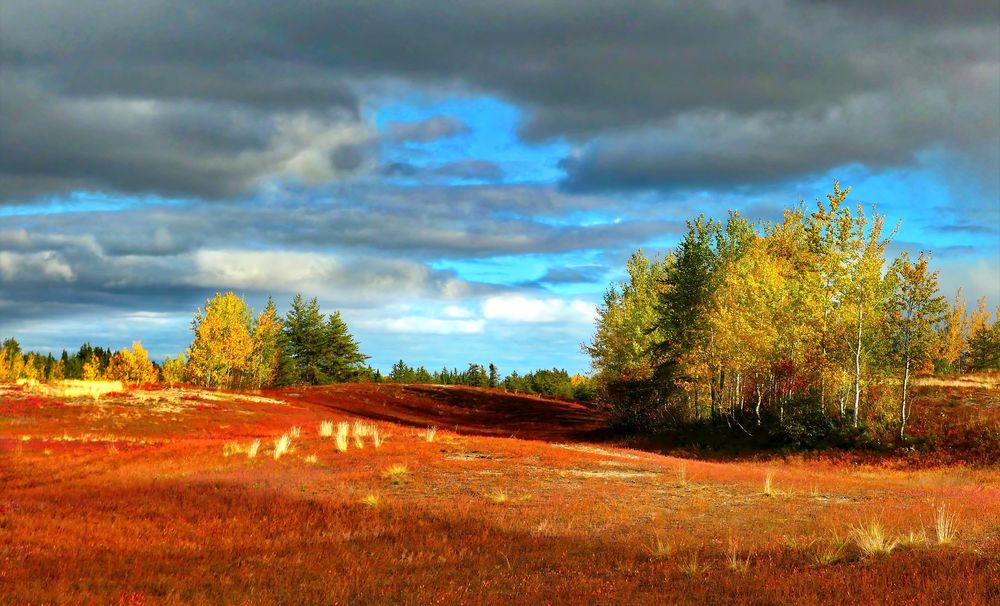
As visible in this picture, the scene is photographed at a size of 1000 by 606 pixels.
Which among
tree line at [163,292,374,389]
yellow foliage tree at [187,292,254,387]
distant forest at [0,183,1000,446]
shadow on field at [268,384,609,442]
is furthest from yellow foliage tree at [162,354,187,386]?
distant forest at [0,183,1000,446]

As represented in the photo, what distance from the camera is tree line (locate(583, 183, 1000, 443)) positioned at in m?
38.0

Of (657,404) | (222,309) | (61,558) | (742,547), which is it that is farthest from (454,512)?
(222,309)

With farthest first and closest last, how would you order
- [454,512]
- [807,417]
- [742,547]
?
[807,417], [454,512], [742,547]

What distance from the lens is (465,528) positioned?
1591cm

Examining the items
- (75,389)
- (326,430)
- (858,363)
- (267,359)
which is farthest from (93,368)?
(858,363)

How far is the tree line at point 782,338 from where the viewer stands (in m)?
38.0

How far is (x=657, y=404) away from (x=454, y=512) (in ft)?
129

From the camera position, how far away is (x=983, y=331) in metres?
99.4

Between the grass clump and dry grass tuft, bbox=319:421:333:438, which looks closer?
the grass clump

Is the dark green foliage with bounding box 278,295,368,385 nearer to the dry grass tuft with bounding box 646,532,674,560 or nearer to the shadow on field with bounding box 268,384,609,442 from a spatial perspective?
the shadow on field with bounding box 268,384,609,442

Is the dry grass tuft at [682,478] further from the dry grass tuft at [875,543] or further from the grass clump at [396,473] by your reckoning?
the dry grass tuft at [875,543]

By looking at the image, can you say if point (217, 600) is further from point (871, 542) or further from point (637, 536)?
point (871, 542)

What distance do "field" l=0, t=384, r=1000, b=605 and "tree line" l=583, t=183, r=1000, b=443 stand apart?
6806 millimetres

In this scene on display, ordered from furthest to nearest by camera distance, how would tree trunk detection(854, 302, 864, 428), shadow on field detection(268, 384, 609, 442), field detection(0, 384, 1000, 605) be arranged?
1. shadow on field detection(268, 384, 609, 442)
2. tree trunk detection(854, 302, 864, 428)
3. field detection(0, 384, 1000, 605)
